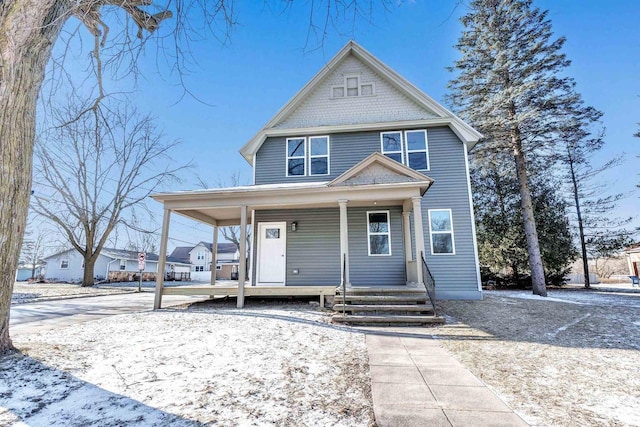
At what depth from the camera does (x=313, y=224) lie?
10109 millimetres

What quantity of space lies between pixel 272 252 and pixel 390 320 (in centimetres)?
491

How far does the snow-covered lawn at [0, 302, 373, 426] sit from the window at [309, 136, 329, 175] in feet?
20.7

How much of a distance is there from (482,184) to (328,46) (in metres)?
16.5

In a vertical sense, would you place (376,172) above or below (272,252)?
above

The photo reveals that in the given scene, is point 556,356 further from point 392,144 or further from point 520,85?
point 520,85

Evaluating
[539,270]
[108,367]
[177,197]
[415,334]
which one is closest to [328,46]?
[108,367]

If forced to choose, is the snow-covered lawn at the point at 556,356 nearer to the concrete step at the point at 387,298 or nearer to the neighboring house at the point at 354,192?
the concrete step at the point at 387,298

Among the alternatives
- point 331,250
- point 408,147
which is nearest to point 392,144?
point 408,147

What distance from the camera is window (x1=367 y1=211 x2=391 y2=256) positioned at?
968 cm

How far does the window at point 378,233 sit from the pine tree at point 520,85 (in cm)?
641

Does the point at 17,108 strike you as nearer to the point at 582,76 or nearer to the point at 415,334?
the point at 415,334

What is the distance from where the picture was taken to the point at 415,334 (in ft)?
19.0

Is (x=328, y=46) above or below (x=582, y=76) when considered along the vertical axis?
below

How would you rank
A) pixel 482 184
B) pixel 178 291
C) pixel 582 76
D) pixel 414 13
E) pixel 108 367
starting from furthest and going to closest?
pixel 482 184
pixel 582 76
pixel 178 291
pixel 108 367
pixel 414 13
